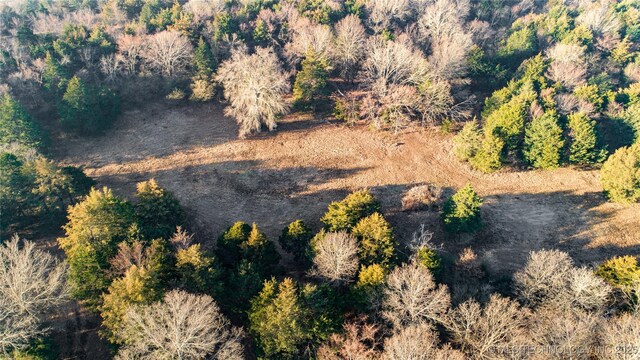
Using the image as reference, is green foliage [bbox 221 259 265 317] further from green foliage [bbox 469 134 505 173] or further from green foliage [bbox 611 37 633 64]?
green foliage [bbox 611 37 633 64]

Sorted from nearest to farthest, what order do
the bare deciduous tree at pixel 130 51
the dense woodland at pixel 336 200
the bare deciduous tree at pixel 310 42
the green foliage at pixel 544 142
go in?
the dense woodland at pixel 336 200
the green foliage at pixel 544 142
the bare deciduous tree at pixel 130 51
the bare deciduous tree at pixel 310 42

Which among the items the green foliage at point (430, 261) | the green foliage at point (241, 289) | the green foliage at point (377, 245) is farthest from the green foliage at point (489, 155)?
the green foliage at point (241, 289)

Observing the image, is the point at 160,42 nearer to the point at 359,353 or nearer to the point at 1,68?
the point at 1,68

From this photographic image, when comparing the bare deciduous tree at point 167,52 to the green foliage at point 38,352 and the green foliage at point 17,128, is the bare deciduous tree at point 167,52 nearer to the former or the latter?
the green foliage at point 17,128

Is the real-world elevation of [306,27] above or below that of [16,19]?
below

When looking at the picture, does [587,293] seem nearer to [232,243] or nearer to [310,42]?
[232,243]

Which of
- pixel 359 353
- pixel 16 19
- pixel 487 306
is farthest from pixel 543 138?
pixel 16 19

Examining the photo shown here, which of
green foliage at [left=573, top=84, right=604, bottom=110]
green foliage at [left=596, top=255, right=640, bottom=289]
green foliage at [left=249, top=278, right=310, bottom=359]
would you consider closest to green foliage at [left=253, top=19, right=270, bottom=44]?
green foliage at [left=249, top=278, right=310, bottom=359]
